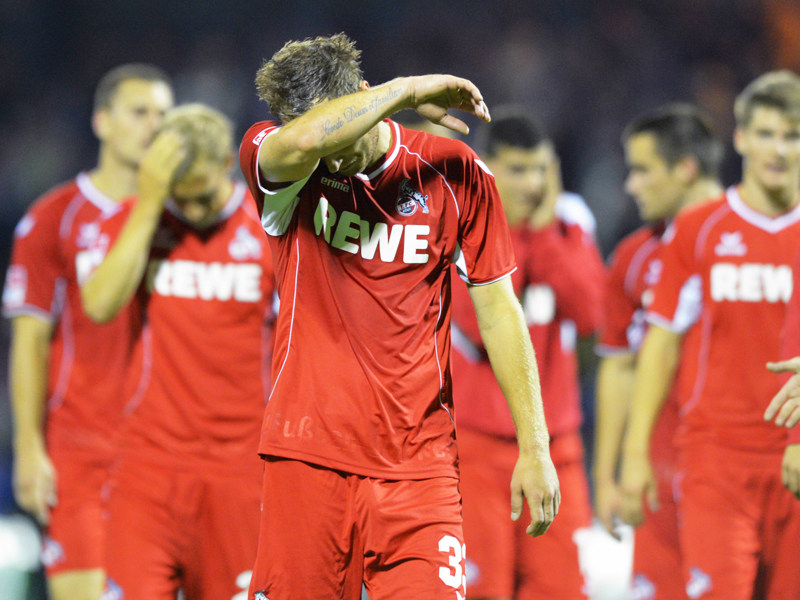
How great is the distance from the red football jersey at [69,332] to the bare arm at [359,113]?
2541 mm

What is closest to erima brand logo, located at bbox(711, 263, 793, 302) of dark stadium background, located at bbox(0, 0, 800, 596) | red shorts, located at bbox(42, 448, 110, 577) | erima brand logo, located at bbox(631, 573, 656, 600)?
erima brand logo, located at bbox(631, 573, 656, 600)

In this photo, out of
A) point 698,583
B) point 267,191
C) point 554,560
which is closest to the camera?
point 267,191

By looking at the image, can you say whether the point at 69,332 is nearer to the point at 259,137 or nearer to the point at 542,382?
the point at 542,382

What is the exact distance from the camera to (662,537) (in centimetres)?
543

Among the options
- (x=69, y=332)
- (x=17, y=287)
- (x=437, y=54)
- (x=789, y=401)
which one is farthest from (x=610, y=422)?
(x=437, y=54)

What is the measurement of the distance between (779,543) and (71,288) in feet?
11.2

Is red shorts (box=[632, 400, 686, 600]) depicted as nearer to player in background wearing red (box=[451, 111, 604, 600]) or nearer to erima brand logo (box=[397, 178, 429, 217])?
player in background wearing red (box=[451, 111, 604, 600])

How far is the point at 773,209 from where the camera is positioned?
4562mm

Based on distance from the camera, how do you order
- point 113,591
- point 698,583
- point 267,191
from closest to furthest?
point 267,191 < point 113,591 < point 698,583

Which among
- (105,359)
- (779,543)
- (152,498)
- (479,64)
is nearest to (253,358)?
(152,498)

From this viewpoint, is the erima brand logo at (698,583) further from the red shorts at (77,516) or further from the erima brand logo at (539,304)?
the red shorts at (77,516)

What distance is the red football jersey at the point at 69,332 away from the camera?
5.12 m

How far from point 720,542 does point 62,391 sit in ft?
10.2

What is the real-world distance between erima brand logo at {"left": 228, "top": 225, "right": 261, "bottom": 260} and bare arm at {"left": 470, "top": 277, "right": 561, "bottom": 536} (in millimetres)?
1450
